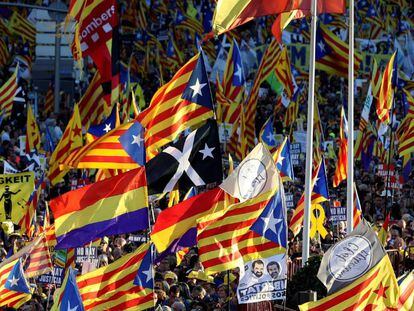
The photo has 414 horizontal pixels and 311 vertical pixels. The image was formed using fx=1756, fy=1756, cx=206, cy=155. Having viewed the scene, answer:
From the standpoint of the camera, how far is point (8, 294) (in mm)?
19500

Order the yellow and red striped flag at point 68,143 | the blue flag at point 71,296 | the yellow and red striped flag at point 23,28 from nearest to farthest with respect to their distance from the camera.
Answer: the blue flag at point 71,296
the yellow and red striped flag at point 68,143
the yellow and red striped flag at point 23,28

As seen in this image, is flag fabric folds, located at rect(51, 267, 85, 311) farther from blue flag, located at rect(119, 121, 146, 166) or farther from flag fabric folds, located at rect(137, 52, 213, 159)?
flag fabric folds, located at rect(137, 52, 213, 159)

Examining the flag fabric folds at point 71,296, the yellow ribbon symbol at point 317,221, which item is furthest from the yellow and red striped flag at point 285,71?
the flag fabric folds at point 71,296

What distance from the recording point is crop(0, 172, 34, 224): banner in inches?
978

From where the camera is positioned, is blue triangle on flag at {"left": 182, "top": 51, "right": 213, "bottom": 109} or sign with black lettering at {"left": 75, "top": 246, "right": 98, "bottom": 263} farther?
sign with black lettering at {"left": 75, "top": 246, "right": 98, "bottom": 263}

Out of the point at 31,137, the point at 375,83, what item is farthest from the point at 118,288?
the point at 375,83

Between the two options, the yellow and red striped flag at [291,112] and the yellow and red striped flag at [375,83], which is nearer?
the yellow and red striped flag at [375,83]

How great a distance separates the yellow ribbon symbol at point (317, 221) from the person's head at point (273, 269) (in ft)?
20.0

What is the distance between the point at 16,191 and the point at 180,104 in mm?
6626

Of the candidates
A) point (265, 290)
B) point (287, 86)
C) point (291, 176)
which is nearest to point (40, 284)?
point (291, 176)

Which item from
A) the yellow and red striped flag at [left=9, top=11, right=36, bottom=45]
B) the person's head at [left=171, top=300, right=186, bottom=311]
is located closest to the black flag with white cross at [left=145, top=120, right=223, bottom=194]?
the person's head at [left=171, top=300, right=186, bottom=311]

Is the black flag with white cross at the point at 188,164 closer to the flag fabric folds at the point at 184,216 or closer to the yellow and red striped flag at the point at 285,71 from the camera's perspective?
the flag fabric folds at the point at 184,216

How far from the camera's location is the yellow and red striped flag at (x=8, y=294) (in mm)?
19469

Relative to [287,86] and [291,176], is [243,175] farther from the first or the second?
[287,86]
